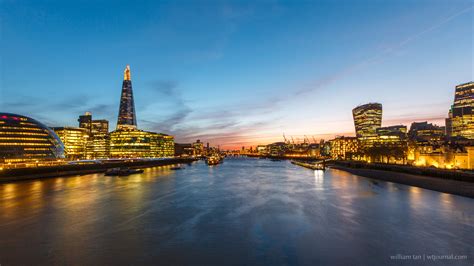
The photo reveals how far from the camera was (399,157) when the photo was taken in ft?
391

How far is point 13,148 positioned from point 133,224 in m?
123

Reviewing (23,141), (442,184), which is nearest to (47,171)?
(23,141)

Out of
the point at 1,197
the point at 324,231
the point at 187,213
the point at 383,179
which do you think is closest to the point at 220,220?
the point at 187,213

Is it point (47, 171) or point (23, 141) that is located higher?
point (23, 141)

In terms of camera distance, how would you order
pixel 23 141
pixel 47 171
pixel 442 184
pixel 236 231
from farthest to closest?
pixel 23 141 < pixel 47 171 < pixel 442 184 < pixel 236 231

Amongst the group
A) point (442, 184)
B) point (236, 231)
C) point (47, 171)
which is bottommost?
point (442, 184)

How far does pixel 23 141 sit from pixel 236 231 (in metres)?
134

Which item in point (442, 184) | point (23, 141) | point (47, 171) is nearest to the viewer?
point (442, 184)

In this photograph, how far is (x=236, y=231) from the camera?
25.2 meters

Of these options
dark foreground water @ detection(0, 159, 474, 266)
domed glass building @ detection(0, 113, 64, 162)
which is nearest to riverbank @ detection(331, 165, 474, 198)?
dark foreground water @ detection(0, 159, 474, 266)

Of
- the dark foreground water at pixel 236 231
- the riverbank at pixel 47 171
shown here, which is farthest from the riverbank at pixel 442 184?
the riverbank at pixel 47 171

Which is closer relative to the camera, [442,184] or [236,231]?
[236,231]

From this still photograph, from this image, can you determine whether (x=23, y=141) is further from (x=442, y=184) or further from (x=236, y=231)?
(x=442, y=184)

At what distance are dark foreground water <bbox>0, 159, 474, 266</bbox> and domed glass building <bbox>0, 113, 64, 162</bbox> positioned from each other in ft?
319
